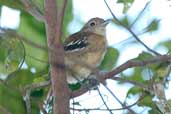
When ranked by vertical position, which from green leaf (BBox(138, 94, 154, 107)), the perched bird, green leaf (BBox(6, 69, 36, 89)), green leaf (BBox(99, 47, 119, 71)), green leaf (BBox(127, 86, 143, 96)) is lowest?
green leaf (BBox(138, 94, 154, 107))

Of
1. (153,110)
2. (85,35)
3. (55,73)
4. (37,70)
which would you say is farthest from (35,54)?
(85,35)

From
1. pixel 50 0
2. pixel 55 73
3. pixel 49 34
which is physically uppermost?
pixel 50 0

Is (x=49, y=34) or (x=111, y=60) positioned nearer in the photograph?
(x=49, y=34)

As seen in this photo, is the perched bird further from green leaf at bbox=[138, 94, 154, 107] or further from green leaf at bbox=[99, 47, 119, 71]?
green leaf at bbox=[138, 94, 154, 107]

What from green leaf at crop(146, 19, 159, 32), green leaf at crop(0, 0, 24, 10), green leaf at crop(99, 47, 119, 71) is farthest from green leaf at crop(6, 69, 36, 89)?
green leaf at crop(146, 19, 159, 32)

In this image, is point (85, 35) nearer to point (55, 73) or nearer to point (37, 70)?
point (37, 70)

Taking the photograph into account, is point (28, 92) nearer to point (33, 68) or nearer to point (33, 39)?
point (33, 68)

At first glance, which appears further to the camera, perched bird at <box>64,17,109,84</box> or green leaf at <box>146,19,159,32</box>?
perched bird at <box>64,17,109,84</box>

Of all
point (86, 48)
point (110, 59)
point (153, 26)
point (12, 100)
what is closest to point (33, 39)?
point (12, 100)
